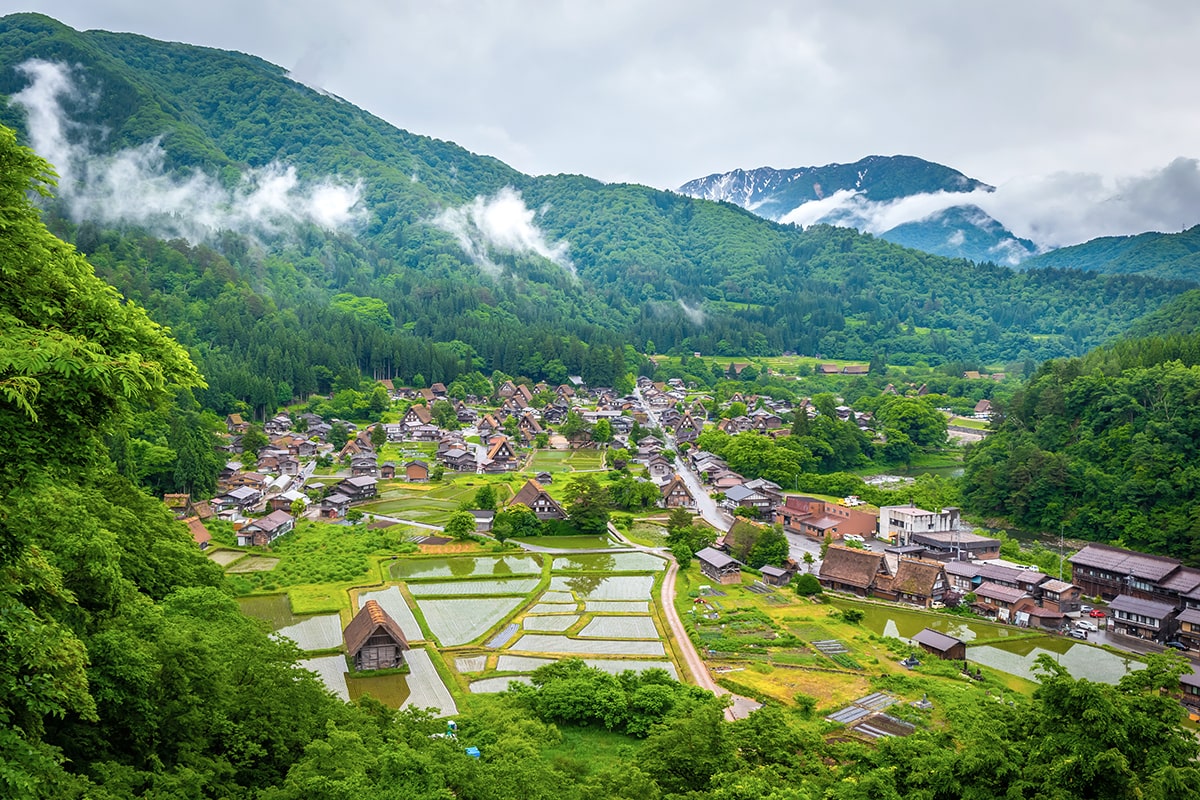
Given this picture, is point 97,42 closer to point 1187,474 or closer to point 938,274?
point 938,274

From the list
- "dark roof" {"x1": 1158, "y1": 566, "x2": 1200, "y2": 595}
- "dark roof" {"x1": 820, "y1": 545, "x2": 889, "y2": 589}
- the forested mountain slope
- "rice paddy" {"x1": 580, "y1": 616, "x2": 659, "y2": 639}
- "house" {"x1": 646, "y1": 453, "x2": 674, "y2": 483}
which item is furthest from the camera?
"house" {"x1": 646, "y1": 453, "x2": 674, "y2": 483}

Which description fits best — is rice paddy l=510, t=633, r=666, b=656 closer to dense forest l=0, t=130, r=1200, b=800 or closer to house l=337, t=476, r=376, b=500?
dense forest l=0, t=130, r=1200, b=800

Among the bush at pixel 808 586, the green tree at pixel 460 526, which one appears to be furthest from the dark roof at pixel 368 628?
the bush at pixel 808 586

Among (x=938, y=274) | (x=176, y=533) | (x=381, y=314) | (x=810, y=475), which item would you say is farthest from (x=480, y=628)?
(x=938, y=274)

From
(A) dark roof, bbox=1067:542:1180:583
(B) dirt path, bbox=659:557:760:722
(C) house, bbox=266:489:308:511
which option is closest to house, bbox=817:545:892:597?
(B) dirt path, bbox=659:557:760:722

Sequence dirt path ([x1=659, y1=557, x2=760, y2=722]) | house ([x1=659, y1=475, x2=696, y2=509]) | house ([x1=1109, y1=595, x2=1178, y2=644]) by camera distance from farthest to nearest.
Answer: house ([x1=659, y1=475, x2=696, y2=509]) → house ([x1=1109, y1=595, x2=1178, y2=644]) → dirt path ([x1=659, y1=557, x2=760, y2=722])
